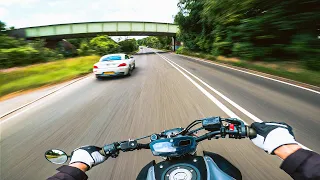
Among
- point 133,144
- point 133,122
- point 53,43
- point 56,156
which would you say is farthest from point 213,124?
point 53,43

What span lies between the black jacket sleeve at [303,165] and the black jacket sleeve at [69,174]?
125 centimetres

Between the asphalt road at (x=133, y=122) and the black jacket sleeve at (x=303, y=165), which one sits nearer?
the black jacket sleeve at (x=303, y=165)

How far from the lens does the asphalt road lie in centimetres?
316

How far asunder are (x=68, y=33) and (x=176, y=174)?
4581 cm

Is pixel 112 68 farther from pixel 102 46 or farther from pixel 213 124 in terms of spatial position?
pixel 102 46

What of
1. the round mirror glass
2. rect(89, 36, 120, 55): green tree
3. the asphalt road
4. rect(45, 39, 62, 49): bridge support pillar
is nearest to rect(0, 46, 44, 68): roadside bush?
rect(89, 36, 120, 55): green tree

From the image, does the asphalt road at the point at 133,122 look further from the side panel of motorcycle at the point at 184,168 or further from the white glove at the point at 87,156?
the side panel of motorcycle at the point at 184,168

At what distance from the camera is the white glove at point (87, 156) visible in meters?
1.47

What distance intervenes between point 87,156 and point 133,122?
3384 mm

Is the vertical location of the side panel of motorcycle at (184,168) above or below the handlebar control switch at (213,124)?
below

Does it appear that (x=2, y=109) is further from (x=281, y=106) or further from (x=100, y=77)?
(x=281, y=106)

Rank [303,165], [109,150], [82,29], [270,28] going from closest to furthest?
1. [303,165]
2. [109,150]
3. [270,28]
4. [82,29]

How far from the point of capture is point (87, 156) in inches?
59.1

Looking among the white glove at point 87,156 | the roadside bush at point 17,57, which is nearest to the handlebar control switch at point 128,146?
the white glove at point 87,156
